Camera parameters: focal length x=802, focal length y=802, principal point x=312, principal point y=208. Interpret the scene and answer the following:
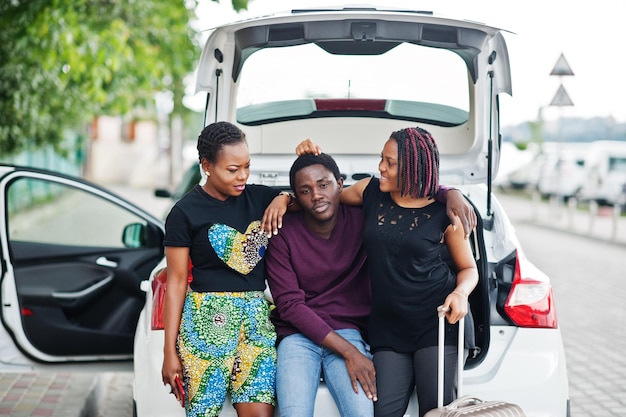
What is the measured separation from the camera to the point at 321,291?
3.36m

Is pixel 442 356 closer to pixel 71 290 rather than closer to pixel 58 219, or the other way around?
pixel 71 290

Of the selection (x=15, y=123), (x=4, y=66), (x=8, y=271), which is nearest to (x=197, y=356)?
(x=8, y=271)

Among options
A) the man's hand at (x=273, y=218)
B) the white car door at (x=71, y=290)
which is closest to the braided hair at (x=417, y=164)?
the man's hand at (x=273, y=218)

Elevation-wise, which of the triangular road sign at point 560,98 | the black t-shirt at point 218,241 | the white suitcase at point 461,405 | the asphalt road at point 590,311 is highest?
the triangular road sign at point 560,98

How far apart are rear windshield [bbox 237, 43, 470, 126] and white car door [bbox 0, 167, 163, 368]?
1.14 metres

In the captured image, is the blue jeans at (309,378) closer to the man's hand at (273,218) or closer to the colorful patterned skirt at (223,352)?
the colorful patterned skirt at (223,352)

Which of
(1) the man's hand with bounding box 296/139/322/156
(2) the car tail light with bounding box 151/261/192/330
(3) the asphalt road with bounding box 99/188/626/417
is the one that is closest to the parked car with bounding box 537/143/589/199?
(3) the asphalt road with bounding box 99/188/626/417

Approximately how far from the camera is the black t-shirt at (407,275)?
3.14 meters

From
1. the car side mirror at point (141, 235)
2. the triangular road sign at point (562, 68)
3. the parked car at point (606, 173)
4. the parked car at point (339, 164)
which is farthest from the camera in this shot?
the parked car at point (606, 173)

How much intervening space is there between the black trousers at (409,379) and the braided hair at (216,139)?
3.39ft

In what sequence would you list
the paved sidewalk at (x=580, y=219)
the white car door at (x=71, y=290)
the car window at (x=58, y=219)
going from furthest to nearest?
the paved sidewalk at (x=580, y=219) < the car window at (x=58, y=219) < the white car door at (x=71, y=290)

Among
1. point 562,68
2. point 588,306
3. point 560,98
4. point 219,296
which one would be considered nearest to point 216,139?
point 219,296

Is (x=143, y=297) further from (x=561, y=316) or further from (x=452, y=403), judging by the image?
(x=561, y=316)

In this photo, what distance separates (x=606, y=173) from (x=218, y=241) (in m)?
22.5
